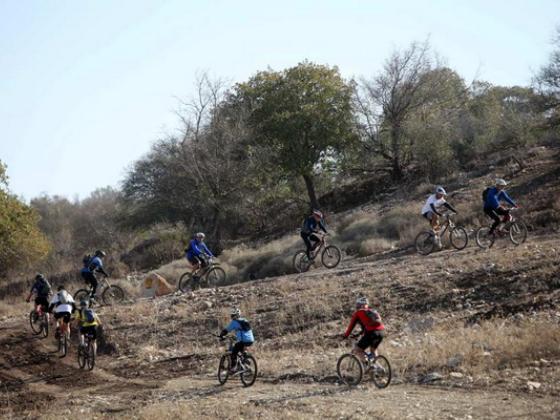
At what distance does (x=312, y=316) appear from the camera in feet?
62.4

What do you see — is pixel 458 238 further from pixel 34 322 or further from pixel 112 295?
pixel 34 322

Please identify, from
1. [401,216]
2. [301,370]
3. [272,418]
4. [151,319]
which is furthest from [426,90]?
[272,418]

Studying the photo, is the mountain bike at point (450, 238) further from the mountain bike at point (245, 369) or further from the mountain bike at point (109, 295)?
the mountain bike at point (109, 295)

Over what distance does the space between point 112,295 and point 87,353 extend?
21.8 ft

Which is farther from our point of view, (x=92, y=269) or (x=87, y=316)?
(x=92, y=269)

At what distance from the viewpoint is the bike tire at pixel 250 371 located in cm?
1449

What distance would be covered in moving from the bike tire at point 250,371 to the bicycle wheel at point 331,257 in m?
9.18

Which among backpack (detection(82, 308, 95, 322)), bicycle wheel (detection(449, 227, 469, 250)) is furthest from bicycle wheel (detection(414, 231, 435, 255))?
backpack (detection(82, 308, 95, 322))

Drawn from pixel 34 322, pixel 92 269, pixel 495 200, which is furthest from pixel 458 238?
pixel 34 322

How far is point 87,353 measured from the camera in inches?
727

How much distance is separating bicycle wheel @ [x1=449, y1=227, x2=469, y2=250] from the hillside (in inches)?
11.9

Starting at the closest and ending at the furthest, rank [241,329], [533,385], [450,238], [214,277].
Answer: [533,385]
[241,329]
[450,238]
[214,277]

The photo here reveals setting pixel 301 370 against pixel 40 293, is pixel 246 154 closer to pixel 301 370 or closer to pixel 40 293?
pixel 40 293

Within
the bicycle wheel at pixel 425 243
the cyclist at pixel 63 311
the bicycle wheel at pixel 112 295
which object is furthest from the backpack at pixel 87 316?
the bicycle wheel at pixel 425 243
